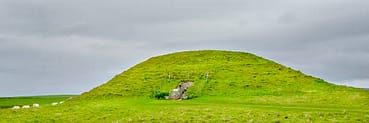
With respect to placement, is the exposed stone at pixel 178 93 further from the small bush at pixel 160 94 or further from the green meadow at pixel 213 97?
the small bush at pixel 160 94

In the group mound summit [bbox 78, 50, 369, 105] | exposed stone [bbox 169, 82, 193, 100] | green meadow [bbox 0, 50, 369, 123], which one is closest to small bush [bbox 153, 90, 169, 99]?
green meadow [bbox 0, 50, 369, 123]

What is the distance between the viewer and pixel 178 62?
89562 millimetres

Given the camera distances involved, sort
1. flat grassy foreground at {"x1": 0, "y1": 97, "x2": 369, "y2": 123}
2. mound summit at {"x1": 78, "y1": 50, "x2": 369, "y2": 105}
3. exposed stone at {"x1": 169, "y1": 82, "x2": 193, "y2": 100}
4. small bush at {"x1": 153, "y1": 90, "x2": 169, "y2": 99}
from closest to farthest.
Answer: flat grassy foreground at {"x1": 0, "y1": 97, "x2": 369, "y2": 123}
exposed stone at {"x1": 169, "y1": 82, "x2": 193, "y2": 100}
mound summit at {"x1": 78, "y1": 50, "x2": 369, "y2": 105}
small bush at {"x1": 153, "y1": 90, "x2": 169, "y2": 99}

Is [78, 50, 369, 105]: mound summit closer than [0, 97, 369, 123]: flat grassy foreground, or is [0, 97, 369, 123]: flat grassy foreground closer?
[0, 97, 369, 123]: flat grassy foreground

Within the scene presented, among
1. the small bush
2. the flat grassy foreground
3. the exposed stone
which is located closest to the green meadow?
the flat grassy foreground

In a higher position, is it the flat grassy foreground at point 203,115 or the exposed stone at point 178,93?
the exposed stone at point 178,93

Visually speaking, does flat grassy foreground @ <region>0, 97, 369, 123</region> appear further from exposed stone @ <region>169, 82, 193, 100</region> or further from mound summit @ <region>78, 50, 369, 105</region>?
mound summit @ <region>78, 50, 369, 105</region>

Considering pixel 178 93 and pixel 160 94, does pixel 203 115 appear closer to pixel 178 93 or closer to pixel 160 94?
pixel 178 93

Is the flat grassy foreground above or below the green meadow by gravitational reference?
below

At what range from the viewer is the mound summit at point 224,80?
6544 centimetres

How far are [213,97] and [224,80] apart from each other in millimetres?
10719

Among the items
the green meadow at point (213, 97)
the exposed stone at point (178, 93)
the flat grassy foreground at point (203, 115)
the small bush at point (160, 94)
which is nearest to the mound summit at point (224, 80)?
the green meadow at point (213, 97)

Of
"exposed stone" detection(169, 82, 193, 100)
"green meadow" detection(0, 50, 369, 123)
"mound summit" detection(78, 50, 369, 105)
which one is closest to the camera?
"green meadow" detection(0, 50, 369, 123)

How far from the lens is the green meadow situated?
42000 millimetres
